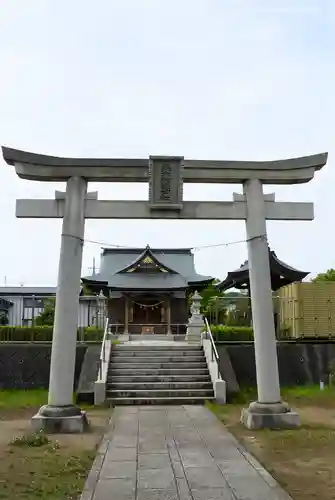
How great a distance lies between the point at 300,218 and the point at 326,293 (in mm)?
7782

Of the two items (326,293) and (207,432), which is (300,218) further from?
(326,293)

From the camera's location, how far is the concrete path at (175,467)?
545cm

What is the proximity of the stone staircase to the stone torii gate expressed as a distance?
3745mm

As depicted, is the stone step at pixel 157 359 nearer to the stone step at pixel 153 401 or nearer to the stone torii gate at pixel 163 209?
the stone step at pixel 153 401

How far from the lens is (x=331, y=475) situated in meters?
6.24

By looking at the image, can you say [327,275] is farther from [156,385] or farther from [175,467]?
[175,467]

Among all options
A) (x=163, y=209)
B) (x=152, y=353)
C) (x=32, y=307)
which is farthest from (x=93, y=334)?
(x=163, y=209)

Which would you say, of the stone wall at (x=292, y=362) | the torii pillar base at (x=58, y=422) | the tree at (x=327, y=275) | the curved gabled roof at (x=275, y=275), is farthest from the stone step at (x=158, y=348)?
the tree at (x=327, y=275)

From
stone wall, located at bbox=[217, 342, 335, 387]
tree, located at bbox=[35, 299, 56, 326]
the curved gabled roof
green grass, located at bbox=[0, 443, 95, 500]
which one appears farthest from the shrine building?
green grass, located at bbox=[0, 443, 95, 500]

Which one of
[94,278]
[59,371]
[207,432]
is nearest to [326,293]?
[207,432]

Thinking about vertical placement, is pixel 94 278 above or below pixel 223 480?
above

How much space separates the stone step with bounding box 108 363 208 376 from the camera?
14569mm

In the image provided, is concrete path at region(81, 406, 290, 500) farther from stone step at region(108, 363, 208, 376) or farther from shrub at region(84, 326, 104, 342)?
shrub at region(84, 326, 104, 342)

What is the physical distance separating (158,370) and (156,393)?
1.38 meters
